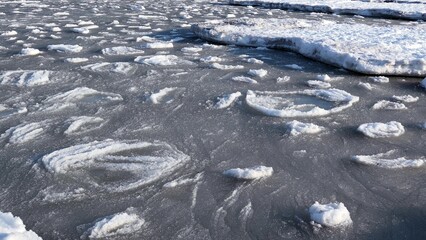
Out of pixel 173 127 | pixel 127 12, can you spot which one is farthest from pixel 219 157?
pixel 127 12

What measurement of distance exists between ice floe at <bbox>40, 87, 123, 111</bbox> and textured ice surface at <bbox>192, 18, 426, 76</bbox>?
196cm

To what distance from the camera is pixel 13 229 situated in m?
1.26

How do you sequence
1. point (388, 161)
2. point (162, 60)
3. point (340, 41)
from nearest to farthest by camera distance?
point (388, 161), point (162, 60), point (340, 41)

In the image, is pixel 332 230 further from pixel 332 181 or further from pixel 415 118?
pixel 415 118

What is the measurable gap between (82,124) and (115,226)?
3.37 feet

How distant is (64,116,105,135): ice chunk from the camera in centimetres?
214

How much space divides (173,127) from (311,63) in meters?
1.99

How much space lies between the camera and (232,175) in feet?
5.54

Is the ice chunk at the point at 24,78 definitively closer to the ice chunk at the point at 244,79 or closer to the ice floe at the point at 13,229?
the ice chunk at the point at 244,79

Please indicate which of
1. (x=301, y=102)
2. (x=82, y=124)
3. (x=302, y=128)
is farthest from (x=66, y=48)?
(x=302, y=128)

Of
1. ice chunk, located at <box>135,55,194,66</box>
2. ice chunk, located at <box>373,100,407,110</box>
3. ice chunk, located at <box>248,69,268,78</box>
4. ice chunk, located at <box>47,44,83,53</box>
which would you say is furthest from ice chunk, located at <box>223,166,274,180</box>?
ice chunk, located at <box>47,44,83,53</box>

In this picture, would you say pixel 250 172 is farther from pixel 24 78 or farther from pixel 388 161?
pixel 24 78

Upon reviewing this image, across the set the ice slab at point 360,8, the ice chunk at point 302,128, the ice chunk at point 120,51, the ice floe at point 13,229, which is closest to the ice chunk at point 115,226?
the ice floe at point 13,229

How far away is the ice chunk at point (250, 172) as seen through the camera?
1.67 meters
